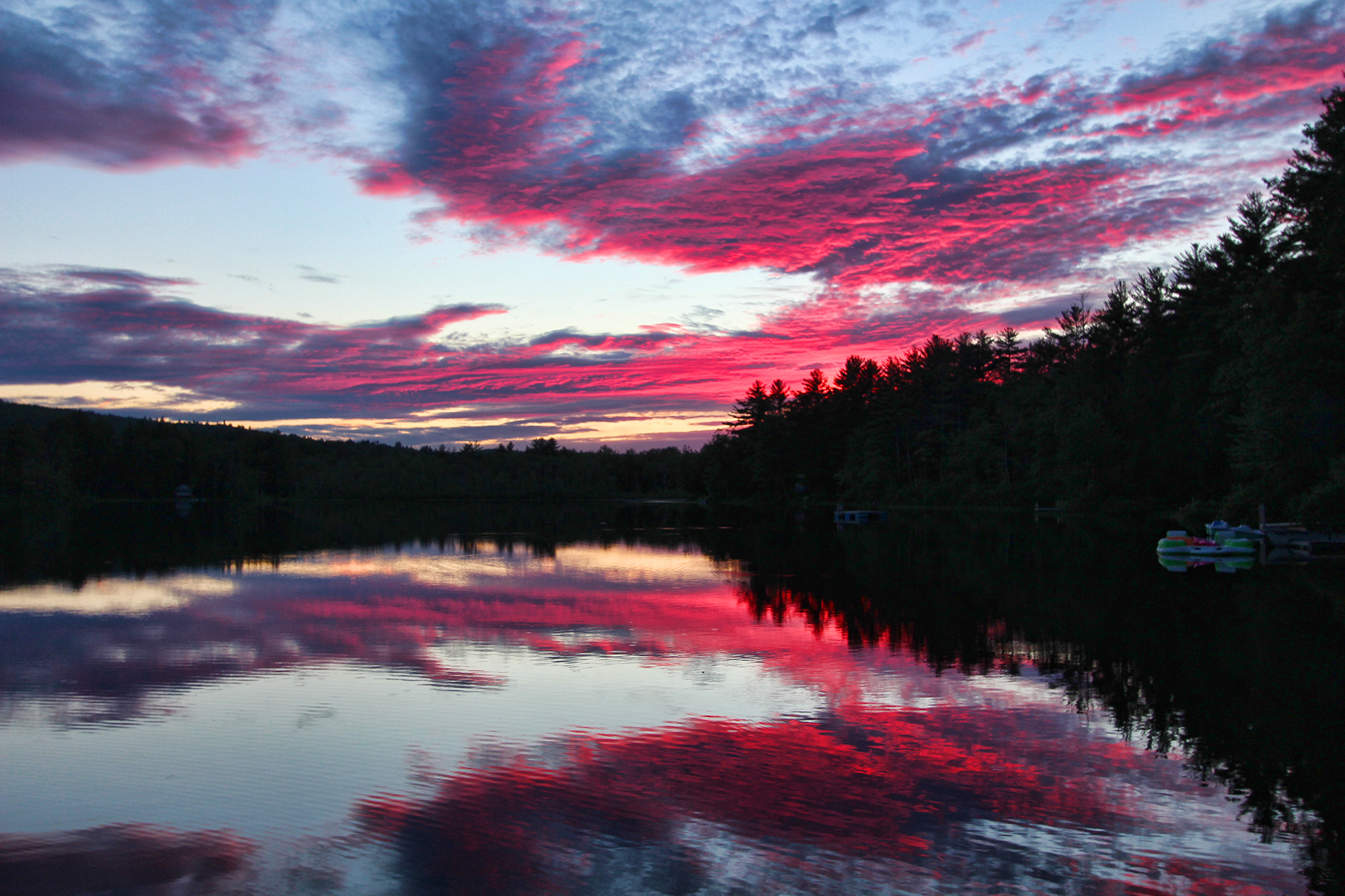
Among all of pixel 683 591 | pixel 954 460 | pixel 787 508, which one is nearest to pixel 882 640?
pixel 683 591

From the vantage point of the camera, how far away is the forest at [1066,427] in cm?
3095

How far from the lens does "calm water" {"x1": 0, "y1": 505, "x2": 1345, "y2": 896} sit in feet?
22.6

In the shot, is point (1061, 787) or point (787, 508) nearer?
point (1061, 787)

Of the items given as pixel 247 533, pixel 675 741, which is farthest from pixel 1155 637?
pixel 247 533

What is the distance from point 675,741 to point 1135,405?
58.4 meters

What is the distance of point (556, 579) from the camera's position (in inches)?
1101

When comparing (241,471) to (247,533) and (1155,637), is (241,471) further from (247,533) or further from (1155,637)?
(1155,637)

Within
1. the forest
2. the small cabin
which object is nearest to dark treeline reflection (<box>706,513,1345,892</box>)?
the forest

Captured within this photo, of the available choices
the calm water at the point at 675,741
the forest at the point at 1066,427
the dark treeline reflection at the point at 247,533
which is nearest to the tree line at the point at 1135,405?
the forest at the point at 1066,427

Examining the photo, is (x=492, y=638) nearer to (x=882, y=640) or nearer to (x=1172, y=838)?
(x=882, y=640)

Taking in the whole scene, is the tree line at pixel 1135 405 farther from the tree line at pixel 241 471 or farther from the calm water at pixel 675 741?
the tree line at pixel 241 471

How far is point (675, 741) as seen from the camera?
33.4ft

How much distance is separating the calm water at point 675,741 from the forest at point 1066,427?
10396 millimetres

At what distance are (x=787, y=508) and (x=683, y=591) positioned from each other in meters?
78.4
